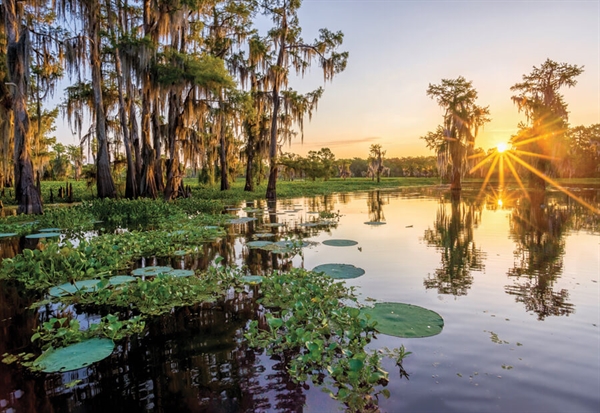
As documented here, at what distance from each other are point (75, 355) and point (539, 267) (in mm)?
7592

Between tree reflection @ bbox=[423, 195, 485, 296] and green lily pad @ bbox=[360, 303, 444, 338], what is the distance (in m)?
1.09

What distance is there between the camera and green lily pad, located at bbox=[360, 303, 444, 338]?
3707mm

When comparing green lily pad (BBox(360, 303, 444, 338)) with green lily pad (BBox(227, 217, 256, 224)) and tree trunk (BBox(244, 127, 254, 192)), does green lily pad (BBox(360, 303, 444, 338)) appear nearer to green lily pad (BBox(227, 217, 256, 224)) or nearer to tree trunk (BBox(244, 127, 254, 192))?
green lily pad (BBox(227, 217, 256, 224))

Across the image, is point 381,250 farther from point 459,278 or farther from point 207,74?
point 207,74

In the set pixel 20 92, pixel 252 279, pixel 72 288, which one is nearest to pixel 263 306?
pixel 252 279

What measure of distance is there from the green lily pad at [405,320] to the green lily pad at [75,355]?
2.76 meters

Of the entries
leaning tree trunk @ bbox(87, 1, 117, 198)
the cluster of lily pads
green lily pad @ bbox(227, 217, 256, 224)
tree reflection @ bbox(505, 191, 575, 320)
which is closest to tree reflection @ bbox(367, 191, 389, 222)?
tree reflection @ bbox(505, 191, 575, 320)

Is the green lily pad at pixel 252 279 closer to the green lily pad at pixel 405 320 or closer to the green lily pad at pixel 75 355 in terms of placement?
the green lily pad at pixel 405 320

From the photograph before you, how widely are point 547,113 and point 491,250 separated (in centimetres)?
2666

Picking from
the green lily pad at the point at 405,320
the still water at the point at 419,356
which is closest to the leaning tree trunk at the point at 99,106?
the still water at the point at 419,356

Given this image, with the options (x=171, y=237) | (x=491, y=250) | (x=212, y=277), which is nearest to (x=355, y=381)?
(x=212, y=277)

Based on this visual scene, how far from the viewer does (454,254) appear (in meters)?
7.70

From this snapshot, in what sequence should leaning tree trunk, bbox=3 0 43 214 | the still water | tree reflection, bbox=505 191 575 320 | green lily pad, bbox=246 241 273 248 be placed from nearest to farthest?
the still water, tree reflection, bbox=505 191 575 320, green lily pad, bbox=246 241 273 248, leaning tree trunk, bbox=3 0 43 214

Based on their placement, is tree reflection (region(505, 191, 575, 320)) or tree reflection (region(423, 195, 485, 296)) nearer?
tree reflection (region(505, 191, 575, 320))
